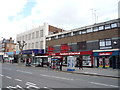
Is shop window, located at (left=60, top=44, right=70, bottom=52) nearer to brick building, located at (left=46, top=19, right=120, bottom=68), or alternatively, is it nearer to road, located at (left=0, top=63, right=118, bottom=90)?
brick building, located at (left=46, top=19, right=120, bottom=68)

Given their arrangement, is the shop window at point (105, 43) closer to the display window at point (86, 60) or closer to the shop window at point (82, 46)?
the display window at point (86, 60)

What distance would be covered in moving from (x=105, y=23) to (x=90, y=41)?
479cm

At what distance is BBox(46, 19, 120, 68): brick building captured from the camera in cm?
2539

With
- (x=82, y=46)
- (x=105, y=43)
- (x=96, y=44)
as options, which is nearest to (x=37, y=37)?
(x=82, y=46)

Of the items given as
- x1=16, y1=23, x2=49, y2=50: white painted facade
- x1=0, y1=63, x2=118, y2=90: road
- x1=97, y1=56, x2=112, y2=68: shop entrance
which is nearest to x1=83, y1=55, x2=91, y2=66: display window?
x1=97, y1=56, x2=112, y2=68: shop entrance

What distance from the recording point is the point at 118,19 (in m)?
25.5

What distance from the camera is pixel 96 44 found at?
1123 inches

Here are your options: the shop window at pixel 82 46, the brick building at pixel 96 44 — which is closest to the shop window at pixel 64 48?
the brick building at pixel 96 44

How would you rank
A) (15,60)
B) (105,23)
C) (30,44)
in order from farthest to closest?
1. (15,60)
2. (30,44)
3. (105,23)

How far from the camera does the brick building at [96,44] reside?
25391 mm

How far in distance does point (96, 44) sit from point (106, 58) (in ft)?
12.3

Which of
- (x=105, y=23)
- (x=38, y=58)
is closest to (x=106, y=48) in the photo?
(x=105, y=23)

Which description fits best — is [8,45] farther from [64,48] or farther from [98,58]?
[98,58]

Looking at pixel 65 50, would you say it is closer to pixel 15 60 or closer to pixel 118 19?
pixel 118 19
